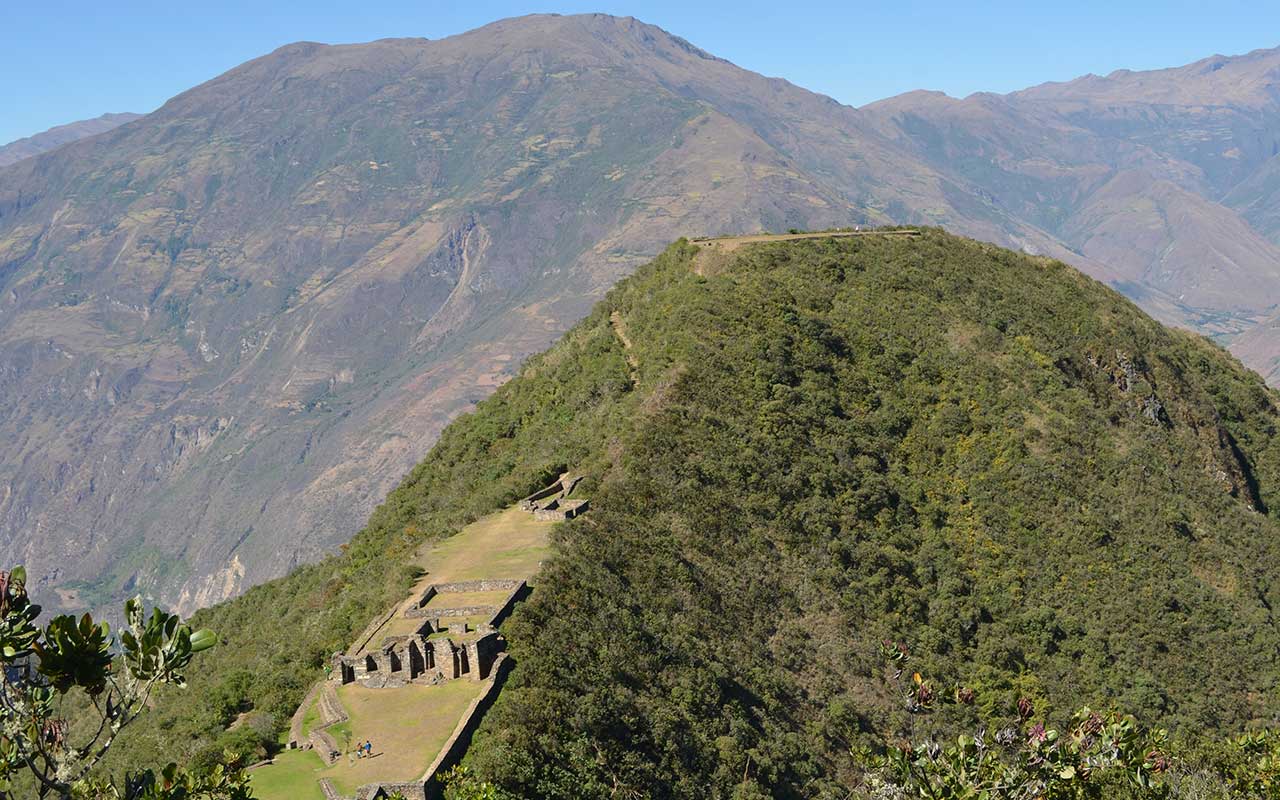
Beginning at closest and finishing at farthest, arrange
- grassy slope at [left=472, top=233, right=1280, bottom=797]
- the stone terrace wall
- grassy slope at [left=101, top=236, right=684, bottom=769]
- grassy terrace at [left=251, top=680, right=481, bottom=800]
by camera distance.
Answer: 1. grassy terrace at [left=251, top=680, right=481, bottom=800]
2. the stone terrace wall
3. grassy slope at [left=472, top=233, right=1280, bottom=797]
4. grassy slope at [left=101, top=236, right=684, bottom=769]

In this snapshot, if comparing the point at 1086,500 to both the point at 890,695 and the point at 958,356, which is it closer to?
the point at 958,356

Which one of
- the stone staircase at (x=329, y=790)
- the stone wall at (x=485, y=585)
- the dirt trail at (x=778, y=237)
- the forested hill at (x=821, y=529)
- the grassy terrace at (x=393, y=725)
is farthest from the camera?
the dirt trail at (x=778, y=237)

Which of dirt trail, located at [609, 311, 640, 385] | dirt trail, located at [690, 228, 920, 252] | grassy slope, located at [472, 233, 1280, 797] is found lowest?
grassy slope, located at [472, 233, 1280, 797]

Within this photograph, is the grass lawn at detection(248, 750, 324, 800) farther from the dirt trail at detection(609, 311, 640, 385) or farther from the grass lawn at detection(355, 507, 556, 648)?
the dirt trail at detection(609, 311, 640, 385)

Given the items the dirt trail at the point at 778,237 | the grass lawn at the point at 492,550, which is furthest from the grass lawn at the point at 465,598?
the dirt trail at the point at 778,237

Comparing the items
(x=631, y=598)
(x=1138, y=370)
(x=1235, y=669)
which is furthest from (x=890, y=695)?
(x=1138, y=370)

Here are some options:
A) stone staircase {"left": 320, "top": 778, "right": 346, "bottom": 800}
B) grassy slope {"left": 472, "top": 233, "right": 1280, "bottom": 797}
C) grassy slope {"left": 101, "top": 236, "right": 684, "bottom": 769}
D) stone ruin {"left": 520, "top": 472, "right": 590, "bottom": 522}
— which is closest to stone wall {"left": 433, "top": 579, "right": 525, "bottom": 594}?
grassy slope {"left": 472, "top": 233, "right": 1280, "bottom": 797}

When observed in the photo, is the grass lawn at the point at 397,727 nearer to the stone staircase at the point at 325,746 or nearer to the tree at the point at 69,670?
the stone staircase at the point at 325,746
